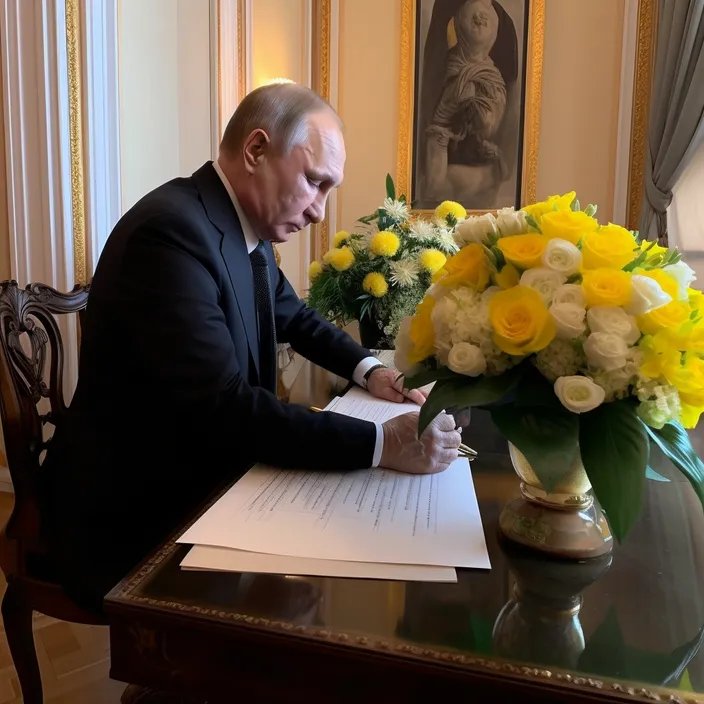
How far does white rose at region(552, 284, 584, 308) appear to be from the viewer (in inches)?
27.8

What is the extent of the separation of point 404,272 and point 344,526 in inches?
40.9

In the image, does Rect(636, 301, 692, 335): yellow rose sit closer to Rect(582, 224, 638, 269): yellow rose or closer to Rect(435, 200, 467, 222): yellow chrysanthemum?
Rect(582, 224, 638, 269): yellow rose

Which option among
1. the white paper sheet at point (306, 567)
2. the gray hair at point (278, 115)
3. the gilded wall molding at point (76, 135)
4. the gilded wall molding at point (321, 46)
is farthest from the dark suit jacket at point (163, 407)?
the gilded wall molding at point (321, 46)

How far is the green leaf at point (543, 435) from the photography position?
684mm

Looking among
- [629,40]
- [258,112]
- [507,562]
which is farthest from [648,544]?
[629,40]

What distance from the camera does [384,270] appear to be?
1.81 m

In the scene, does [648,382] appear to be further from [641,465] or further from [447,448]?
[447,448]

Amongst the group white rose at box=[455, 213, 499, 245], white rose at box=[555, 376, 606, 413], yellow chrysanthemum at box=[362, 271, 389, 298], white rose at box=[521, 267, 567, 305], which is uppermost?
white rose at box=[455, 213, 499, 245]

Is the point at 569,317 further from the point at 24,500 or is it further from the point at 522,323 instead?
the point at 24,500

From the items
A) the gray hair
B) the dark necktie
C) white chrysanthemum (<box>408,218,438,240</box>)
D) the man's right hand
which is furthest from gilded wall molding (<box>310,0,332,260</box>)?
the man's right hand

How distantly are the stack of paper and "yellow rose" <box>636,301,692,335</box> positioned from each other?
0.31m

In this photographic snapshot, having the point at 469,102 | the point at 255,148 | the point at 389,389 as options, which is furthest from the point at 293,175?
the point at 469,102

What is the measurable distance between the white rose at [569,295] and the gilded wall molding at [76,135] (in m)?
2.34

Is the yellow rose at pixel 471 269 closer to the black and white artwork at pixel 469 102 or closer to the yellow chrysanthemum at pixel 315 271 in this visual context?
the yellow chrysanthemum at pixel 315 271
